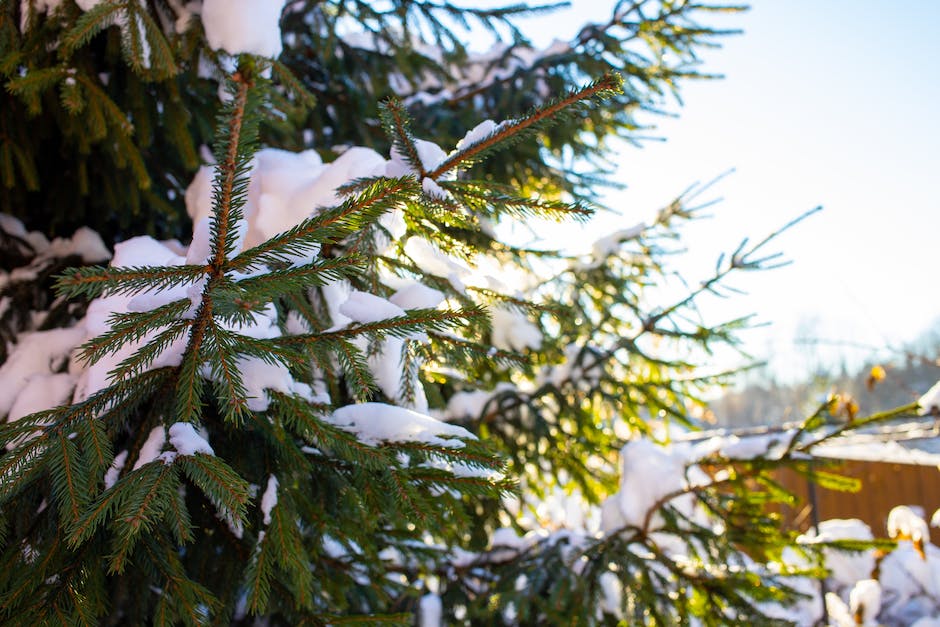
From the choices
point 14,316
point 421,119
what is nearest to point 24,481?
point 14,316

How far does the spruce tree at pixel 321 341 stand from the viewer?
2.88 ft

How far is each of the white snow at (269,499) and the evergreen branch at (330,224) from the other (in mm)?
534

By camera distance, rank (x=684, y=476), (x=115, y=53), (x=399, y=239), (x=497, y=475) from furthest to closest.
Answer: (x=684, y=476) < (x=115, y=53) < (x=399, y=239) < (x=497, y=475)

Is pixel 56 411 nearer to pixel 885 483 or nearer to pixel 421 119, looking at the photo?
pixel 421 119

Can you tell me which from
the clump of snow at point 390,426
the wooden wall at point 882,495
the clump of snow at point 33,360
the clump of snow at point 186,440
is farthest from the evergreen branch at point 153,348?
the wooden wall at point 882,495

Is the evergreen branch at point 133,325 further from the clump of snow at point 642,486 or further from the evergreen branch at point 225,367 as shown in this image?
the clump of snow at point 642,486

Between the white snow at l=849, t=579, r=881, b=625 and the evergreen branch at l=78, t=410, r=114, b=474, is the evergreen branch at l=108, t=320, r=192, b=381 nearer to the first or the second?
the evergreen branch at l=78, t=410, r=114, b=474

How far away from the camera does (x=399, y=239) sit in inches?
53.6

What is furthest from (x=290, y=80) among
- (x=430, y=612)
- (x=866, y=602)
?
(x=866, y=602)

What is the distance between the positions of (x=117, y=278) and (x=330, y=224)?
0.28m

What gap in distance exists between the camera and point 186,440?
95 centimetres

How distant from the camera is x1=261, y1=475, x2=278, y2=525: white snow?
1114 mm

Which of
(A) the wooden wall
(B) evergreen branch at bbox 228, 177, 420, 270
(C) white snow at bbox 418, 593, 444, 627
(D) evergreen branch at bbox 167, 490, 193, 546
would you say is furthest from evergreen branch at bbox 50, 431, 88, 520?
(A) the wooden wall

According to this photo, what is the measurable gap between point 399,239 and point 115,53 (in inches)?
50.7
